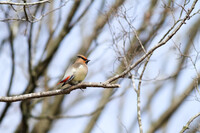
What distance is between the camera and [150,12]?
808 cm

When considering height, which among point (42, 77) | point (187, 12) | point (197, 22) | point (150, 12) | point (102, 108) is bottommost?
point (187, 12)

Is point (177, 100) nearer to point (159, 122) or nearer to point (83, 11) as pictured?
point (159, 122)

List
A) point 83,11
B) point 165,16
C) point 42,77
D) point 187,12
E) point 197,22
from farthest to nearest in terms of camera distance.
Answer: point 197,22
point 42,77
point 83,11
point 165,16
point 187,12

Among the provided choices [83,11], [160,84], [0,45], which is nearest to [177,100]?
[160,84]

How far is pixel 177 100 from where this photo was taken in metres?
9.25

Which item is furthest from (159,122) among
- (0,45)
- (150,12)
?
(0,45)

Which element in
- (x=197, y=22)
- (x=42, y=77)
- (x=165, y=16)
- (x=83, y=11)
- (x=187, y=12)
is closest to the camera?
(x=187, y=12)

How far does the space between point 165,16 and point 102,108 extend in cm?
288

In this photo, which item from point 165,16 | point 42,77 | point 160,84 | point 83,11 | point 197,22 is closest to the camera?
point 165,16

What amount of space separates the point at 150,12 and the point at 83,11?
1.60 meters

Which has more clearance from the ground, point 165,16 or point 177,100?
point 165,16

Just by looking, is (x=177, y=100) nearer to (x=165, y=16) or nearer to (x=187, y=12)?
(x=165, y=16)

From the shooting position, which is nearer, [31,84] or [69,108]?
[31,84]

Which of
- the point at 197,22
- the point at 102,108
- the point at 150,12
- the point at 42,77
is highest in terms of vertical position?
the point at 197,22
